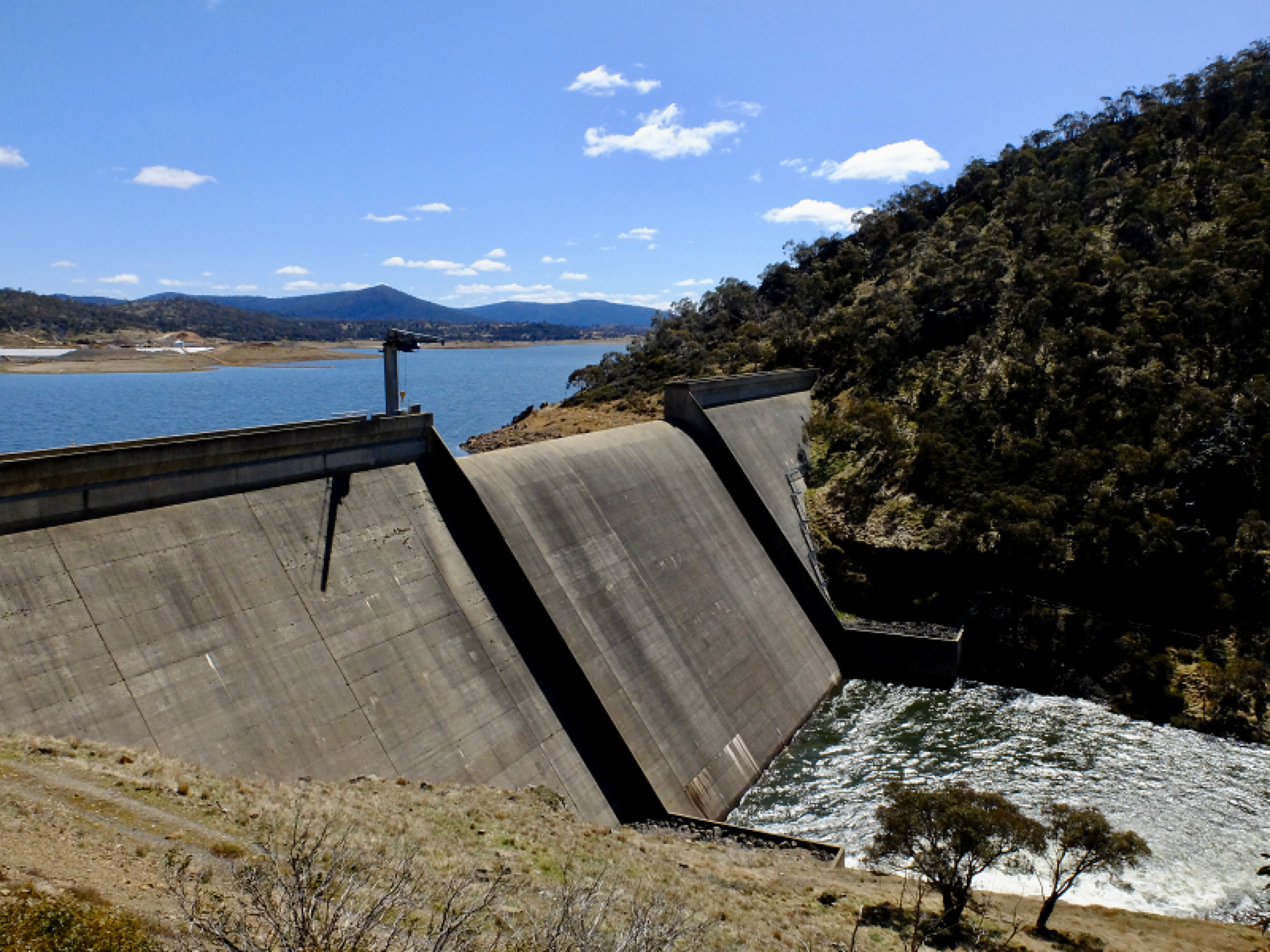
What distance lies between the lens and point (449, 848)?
13.2 m

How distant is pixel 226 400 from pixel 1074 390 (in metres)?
92.5

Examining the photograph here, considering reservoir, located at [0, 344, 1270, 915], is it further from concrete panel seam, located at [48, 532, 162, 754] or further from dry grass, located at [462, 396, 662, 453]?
dry grass, located at [462, 396, 662, 453]

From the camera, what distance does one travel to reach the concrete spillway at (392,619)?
47.8 feet

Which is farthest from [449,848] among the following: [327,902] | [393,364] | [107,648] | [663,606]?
[393,364]

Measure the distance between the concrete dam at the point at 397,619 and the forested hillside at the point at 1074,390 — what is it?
21.1 ft

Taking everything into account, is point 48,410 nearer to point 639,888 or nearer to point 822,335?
point 822,335

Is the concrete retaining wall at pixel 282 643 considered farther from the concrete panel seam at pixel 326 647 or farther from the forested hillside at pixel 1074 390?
the forested hillside at pixel 1074 390

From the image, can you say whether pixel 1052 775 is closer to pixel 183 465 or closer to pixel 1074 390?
pixel 1074 390

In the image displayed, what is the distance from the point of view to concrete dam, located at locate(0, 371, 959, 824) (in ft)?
47.9

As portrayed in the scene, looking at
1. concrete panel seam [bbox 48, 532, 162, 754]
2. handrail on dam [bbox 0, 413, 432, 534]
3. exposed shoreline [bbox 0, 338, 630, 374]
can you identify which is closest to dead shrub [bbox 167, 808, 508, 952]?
concrete panel seam [bbox 48, 532, 162, 754]

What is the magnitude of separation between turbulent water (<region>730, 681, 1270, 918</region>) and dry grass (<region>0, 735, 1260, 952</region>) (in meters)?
2.22

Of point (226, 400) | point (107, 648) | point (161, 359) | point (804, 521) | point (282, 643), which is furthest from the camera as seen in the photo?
point (161, 359)

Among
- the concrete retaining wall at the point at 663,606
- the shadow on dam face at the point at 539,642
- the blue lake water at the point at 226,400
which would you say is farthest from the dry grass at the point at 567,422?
the shadow on dam face at the point at 539,642

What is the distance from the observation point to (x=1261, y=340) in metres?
39.7
